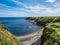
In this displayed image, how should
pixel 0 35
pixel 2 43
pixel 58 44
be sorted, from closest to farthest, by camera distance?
1. pixel 2 43
2. pixel 0 35
3. pixel 58 44

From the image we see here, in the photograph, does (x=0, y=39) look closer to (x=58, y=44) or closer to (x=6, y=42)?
(x=6, y=42)

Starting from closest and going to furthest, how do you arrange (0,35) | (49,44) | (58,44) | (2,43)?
(2,43), (0,35), (58,44), (49,44)

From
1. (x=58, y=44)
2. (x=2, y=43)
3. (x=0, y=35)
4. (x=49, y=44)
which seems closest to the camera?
(x=2, y=43)

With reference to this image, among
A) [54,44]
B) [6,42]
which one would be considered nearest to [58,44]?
[54,44]

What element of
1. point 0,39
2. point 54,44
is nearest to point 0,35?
point 0,39

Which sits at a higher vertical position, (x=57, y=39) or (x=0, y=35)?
(x=0, y=35)

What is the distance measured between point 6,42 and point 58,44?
8840mm

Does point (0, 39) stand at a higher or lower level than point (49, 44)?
higher

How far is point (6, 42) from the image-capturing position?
1197 centimetres

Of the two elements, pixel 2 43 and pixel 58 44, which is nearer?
pixel 2 43

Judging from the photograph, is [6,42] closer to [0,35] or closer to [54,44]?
[0,35]

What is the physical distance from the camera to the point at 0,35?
40.1 ft

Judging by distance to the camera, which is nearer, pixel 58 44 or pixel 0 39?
pixel 0 39

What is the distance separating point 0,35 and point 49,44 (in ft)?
30.8
